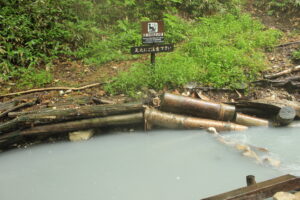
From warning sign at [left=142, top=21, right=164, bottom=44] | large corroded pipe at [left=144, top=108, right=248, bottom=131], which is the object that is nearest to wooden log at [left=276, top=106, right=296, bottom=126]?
large corroded pipe at [left=144, top=108, right=248, bottom=131]

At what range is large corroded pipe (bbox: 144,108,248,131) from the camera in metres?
5.59

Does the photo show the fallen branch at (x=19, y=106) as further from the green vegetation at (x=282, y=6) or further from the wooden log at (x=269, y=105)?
the green vegetation at (x=282, y=6)

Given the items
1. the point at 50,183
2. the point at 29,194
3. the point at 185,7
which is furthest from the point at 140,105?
the point at 185,7

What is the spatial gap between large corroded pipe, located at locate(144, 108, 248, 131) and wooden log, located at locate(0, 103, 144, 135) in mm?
315

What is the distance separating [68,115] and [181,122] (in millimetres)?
2595

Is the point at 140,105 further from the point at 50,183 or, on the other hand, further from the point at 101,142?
the point at 50,183

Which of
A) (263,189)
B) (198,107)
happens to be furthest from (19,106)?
(263,189)

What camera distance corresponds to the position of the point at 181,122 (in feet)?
18.6

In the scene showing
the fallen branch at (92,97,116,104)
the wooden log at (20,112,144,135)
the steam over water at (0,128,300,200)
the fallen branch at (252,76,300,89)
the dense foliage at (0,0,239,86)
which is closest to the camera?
the steam over water at (0,128,300,200)

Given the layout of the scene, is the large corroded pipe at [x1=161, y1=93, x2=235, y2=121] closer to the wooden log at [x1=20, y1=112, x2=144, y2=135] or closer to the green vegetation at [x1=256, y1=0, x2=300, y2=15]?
the wooden log at [x1=20, y1=112, x2=144, y2=135]

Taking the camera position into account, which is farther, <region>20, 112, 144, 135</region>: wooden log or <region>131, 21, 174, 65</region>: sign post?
<region>131, 21, 174, 65</region>: sign post

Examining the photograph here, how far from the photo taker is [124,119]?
5609 millimetres

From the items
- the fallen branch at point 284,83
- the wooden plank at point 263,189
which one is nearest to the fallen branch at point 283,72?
the fallen branch at point 284,83

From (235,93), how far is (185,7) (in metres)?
6.19
